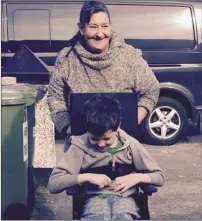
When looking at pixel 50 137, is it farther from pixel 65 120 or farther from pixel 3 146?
pixel 65 120

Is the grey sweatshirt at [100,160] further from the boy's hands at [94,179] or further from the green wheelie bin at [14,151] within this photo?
the green wheelie bin at [14,151]

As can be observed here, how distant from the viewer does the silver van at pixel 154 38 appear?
7.62m

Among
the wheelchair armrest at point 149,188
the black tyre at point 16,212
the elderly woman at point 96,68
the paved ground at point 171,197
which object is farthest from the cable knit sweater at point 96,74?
the paved ground at point 171,197

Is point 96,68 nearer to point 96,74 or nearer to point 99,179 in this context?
point 96,74

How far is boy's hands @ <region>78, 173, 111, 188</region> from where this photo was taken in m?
3.13

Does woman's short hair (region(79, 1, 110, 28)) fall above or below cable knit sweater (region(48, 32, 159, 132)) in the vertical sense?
above

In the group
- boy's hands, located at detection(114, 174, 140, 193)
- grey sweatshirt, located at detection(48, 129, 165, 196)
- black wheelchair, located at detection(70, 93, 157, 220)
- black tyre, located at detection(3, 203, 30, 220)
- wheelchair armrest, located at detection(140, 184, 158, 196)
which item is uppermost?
black wheelchair, located at detection(70, 93, 157, 220)

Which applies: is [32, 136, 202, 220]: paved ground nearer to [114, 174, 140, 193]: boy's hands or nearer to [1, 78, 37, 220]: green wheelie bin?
[1, 78, 37, 220]: green wheelie bin

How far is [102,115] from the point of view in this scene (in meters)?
3.14

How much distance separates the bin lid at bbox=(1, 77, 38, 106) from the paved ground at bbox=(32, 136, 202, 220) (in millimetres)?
1165

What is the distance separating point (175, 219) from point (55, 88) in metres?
1.88

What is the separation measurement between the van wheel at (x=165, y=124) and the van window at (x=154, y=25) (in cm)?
79

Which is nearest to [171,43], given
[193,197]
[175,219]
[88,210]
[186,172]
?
[186,172]

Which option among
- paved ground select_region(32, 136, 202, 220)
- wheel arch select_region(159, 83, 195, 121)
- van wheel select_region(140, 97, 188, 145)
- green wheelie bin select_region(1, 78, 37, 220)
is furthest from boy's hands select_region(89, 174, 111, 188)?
wheel arch select_region(159, 83, 195, 121)
